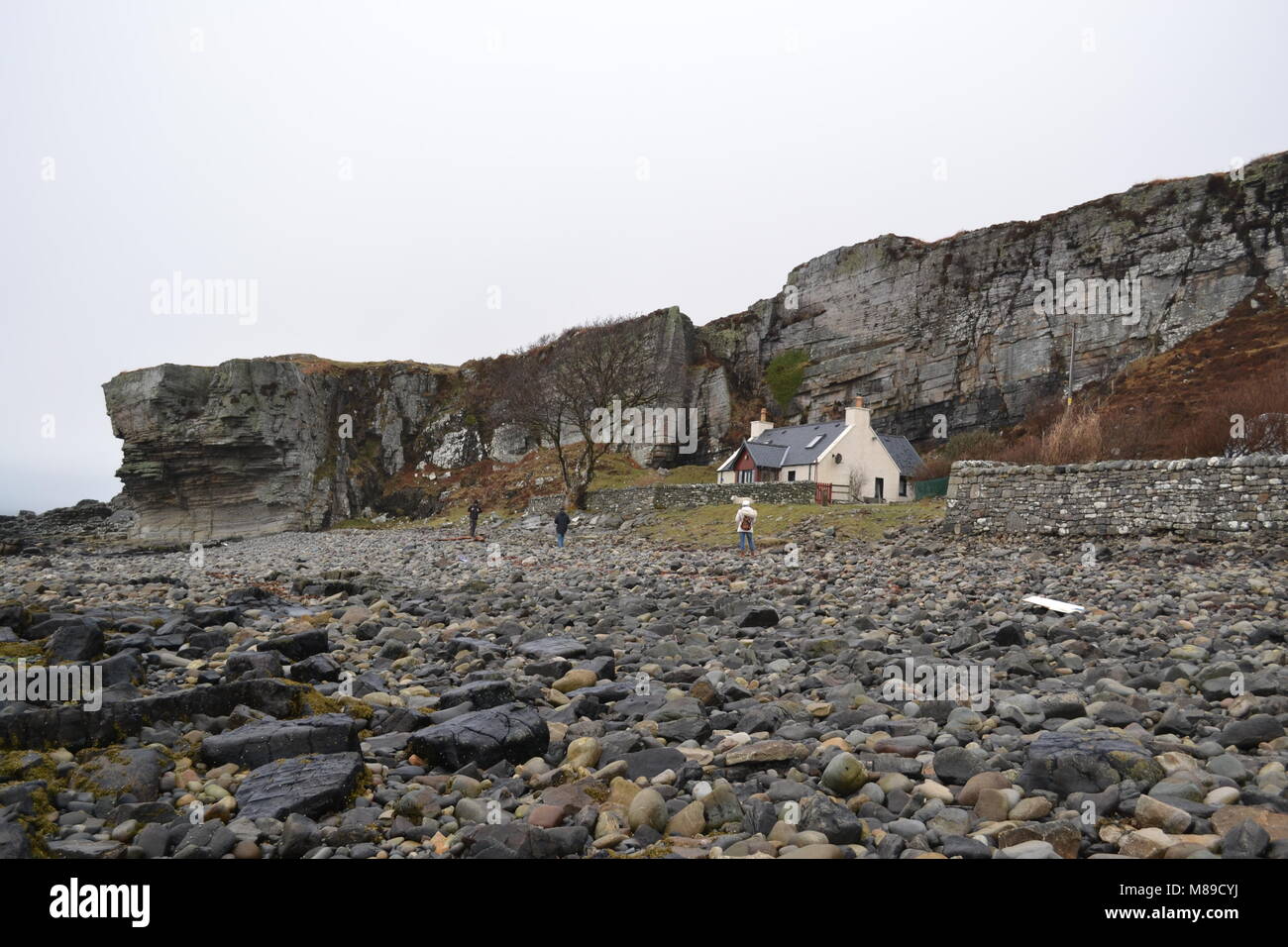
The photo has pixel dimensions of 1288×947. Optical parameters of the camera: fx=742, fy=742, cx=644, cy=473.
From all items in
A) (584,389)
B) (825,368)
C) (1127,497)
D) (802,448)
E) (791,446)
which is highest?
(825,368)

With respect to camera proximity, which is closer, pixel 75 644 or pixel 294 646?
pixel 75 644

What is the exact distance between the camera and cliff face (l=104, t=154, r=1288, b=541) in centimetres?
5072

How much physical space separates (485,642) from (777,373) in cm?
6188

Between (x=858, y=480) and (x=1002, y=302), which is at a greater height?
(x=1002, y=302)

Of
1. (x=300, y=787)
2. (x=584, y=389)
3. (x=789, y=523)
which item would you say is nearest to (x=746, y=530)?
(x=789, y=523)

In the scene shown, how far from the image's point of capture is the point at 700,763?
17.4ft

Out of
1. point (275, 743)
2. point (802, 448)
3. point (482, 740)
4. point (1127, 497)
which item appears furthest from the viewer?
point (802, 448)

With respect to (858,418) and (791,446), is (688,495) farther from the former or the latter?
(858,418)

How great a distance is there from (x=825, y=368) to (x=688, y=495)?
31.7 meters

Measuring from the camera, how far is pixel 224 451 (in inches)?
2389

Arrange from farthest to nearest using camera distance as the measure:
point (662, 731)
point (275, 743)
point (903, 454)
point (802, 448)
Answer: point (903, 454) < point (802, 448) < point (662, 731) < point (275, 743)

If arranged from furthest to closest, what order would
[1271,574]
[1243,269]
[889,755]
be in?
[1243,269], [1271,574], [889,755]
